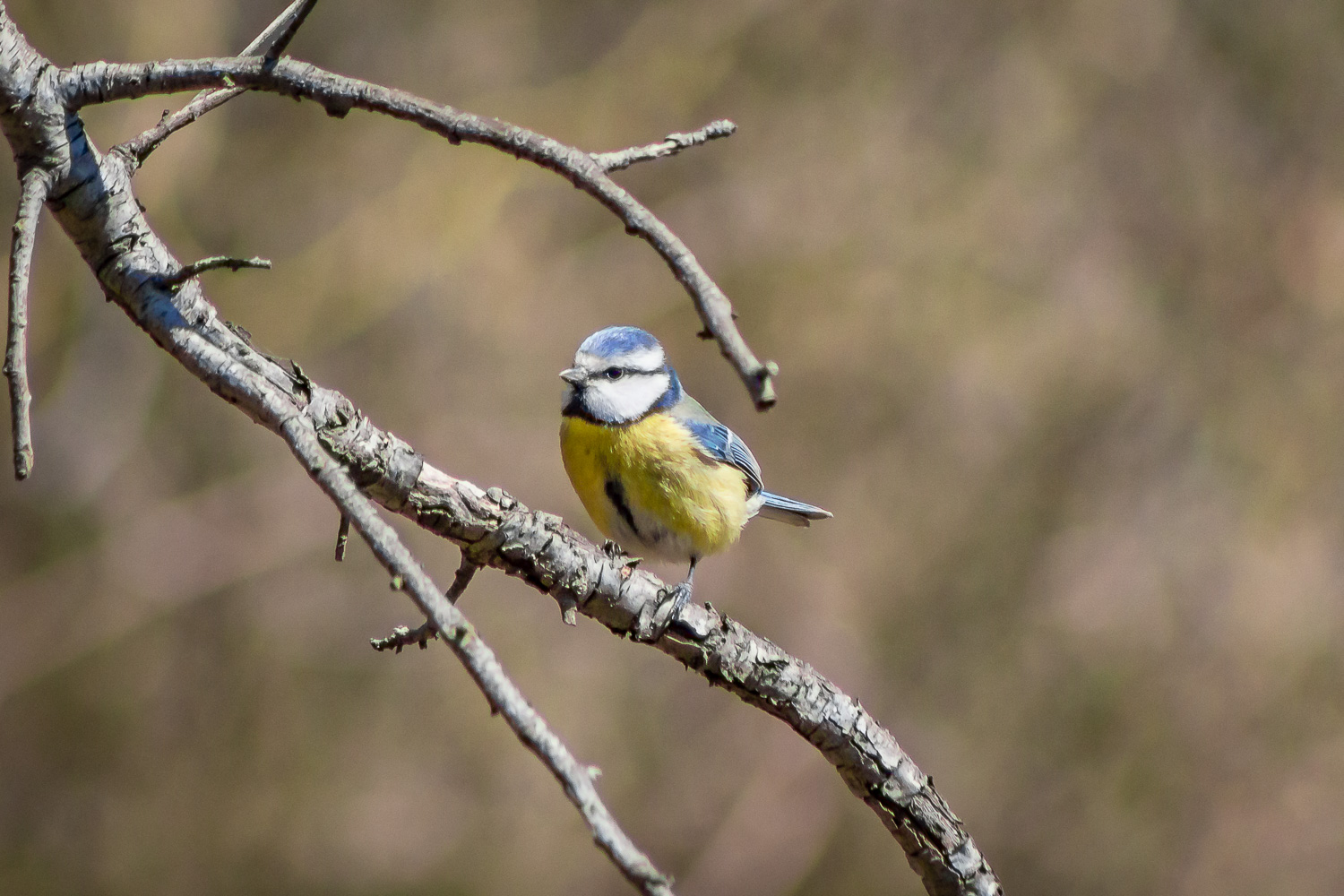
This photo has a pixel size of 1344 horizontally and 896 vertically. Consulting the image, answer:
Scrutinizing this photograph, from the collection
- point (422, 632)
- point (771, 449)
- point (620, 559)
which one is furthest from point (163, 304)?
point (771, 449)

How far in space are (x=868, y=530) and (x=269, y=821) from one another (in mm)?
3936

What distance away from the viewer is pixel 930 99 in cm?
742

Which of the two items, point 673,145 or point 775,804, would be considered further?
point 775,804

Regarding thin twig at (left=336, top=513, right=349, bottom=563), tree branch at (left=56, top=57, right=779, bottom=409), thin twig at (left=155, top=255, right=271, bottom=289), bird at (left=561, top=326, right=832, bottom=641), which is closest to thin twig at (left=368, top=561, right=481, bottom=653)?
thin twig at (left=336, top=513, right=349, bottom=563)

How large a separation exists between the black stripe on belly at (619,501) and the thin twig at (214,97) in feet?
5.96

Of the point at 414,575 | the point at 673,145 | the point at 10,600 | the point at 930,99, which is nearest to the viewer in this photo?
the point at 414,575

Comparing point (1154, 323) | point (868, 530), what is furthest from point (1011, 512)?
point (1154, 323)

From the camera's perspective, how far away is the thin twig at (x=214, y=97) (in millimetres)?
1656

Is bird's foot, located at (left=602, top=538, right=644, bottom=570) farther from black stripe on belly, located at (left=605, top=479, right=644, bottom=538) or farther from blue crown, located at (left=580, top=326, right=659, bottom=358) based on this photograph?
blue crown, located at (left=580, top=326, right=659, bottom=358)

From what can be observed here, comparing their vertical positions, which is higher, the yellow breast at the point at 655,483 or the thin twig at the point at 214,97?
the yellow breast at the point at 655,483

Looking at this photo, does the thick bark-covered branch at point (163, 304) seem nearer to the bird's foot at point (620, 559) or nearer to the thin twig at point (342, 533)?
the thin twig at point (342, 533)

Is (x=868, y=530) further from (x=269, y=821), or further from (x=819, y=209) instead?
(x=269, y=821)

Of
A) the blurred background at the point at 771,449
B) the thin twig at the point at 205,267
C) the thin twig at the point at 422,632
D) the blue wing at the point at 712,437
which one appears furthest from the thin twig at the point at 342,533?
the blurred background at the point at 771,449

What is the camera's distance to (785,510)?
4.16 metres
